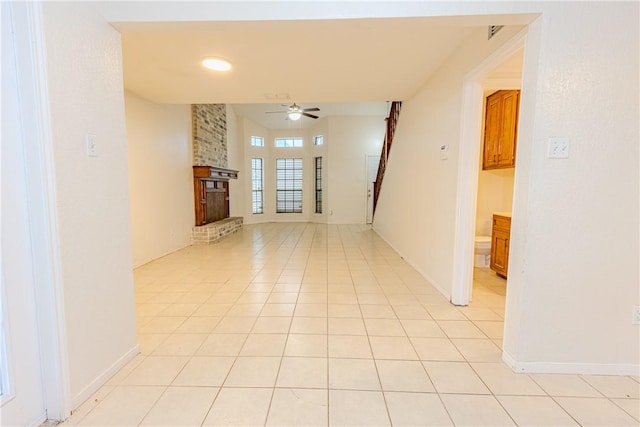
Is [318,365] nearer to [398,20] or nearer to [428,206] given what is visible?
[398,20]

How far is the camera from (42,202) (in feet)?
4.43

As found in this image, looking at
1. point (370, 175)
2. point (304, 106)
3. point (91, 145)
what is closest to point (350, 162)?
point (370, 175)

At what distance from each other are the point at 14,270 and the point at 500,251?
4.21m

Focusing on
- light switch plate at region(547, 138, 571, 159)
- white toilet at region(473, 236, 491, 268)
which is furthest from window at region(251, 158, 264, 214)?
light switch plate at region(547, 138, 571, 159)

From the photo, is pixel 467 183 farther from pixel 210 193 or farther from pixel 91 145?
pixel 210 193

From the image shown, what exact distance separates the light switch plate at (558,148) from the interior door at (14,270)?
2611 millimetres

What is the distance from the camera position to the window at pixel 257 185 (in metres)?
9.24

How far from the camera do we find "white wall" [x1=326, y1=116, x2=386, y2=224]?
8.82 meters

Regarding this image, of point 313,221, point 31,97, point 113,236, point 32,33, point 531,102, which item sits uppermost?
point 32,33

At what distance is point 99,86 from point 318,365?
6.69 feet

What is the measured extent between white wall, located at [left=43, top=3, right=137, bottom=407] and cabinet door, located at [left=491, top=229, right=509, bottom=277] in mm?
3723

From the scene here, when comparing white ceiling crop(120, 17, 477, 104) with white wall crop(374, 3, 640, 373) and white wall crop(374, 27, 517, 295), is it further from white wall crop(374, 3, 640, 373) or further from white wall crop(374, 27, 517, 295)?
white wall crop(374, 3, 640, 373)

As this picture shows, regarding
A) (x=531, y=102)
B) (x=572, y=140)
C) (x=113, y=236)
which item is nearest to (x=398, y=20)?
(x=531, y=102)

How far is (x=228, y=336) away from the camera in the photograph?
2.23m
